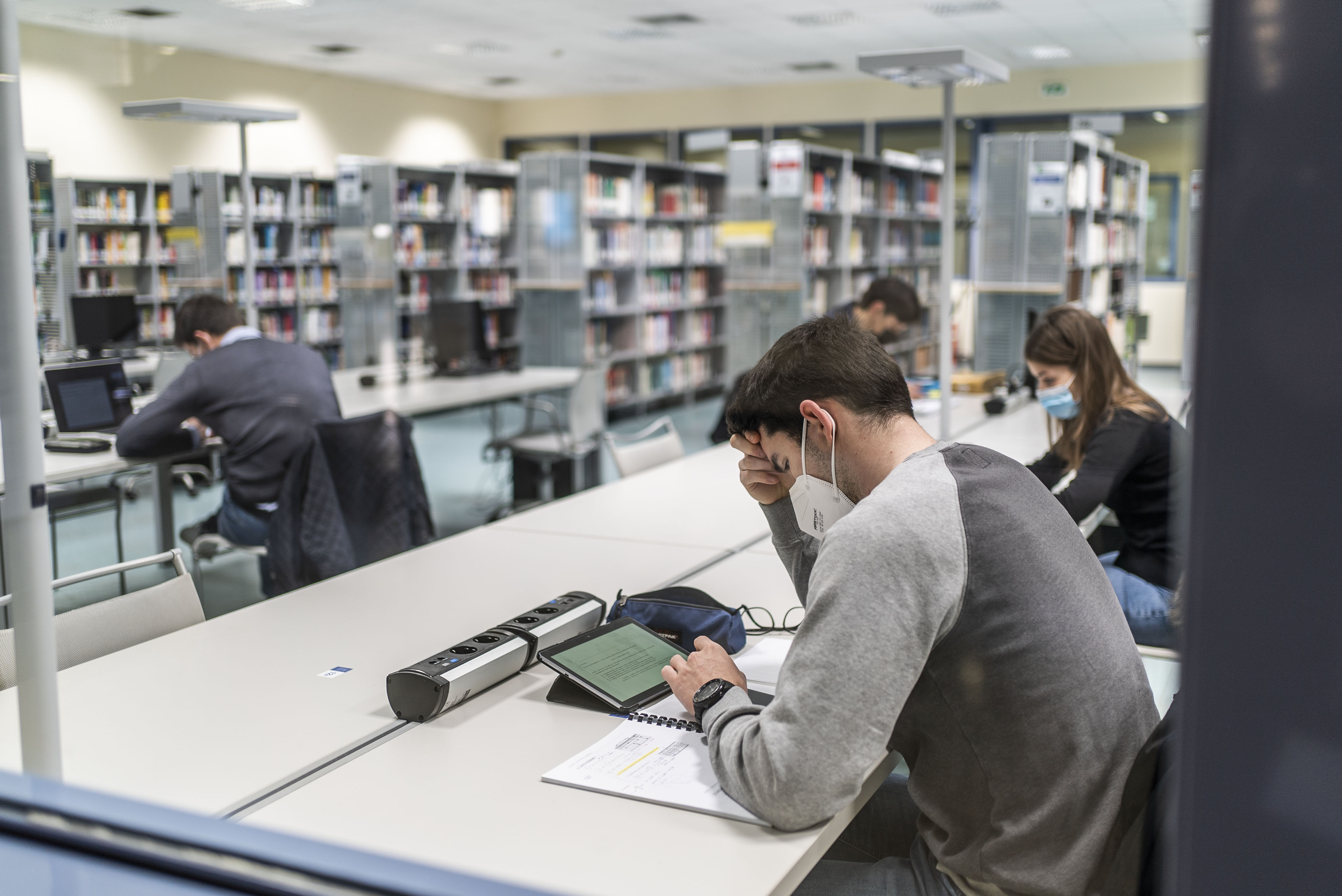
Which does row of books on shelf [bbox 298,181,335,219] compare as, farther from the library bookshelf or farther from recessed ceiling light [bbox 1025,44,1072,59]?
recessed ceiling light [bbox 1025,44,1072,59]

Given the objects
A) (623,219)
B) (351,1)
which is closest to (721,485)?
(351,1)

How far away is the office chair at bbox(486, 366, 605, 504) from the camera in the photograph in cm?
504

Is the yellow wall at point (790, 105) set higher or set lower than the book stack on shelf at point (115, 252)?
higher

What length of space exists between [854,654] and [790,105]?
1062 centimetres

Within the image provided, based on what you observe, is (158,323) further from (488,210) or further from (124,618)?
(488,210)

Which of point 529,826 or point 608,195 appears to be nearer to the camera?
point 529,826

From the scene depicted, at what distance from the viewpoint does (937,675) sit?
3.94ft

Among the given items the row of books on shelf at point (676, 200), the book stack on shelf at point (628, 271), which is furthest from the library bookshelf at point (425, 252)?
the row of books on shelf at point (676, 200)

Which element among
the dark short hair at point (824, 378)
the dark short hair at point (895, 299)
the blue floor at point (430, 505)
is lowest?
the blue floor at point (430, 505)

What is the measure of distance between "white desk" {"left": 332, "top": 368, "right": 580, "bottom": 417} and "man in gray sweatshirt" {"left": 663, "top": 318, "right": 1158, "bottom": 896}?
3.48 m

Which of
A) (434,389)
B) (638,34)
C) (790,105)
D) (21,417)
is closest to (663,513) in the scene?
(21,417)

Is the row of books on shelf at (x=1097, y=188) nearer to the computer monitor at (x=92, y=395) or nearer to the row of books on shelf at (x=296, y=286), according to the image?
the computer monitor at (x=92, y=395)

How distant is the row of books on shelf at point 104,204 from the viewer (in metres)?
2.83

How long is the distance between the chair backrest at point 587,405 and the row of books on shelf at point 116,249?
1.75 m
